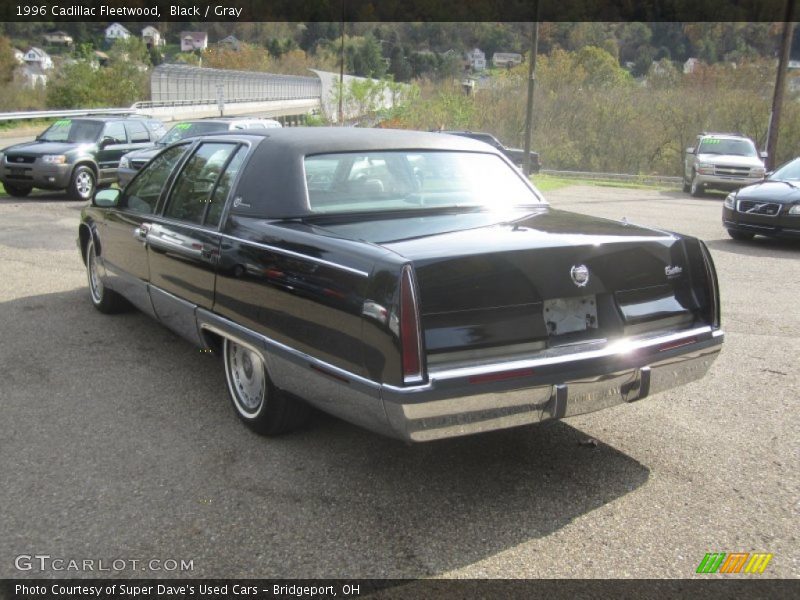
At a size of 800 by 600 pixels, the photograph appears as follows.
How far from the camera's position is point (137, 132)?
17.6m

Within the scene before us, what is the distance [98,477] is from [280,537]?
1.10m

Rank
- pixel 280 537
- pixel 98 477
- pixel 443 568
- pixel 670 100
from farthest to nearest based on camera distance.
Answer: pixel 670 100 → pixel 98 477 → pixel 280 537 → pixel 443 568

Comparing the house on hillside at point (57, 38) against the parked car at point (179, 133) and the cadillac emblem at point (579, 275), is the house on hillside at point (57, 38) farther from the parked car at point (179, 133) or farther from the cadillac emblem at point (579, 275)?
the cadillac emblem at point (579, 275)

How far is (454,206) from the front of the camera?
4.48m

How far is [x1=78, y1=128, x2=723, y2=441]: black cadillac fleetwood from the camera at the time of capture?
3268mm

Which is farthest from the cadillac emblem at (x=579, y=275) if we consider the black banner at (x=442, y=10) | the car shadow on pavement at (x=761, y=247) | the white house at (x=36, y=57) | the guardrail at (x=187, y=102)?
the white house at (x=36, y=57)

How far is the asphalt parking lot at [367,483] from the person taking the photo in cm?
314

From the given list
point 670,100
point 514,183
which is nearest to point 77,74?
point 670,100

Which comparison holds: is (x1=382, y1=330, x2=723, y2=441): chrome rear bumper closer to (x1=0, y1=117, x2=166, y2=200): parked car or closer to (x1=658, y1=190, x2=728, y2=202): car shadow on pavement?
(x1=0, y1=117, x2=166, y2=200): parked car

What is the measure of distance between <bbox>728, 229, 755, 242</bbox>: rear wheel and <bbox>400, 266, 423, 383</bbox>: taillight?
1021 centimetres

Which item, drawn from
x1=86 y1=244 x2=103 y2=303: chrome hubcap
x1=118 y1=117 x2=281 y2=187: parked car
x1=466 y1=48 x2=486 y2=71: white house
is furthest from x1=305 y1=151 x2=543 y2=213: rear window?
x1=466 y1=48 x2=486 y2=71: white house

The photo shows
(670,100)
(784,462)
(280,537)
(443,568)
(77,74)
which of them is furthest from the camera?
(77,74)

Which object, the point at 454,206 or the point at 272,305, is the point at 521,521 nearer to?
the point at 272,305

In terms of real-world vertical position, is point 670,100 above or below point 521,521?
above
